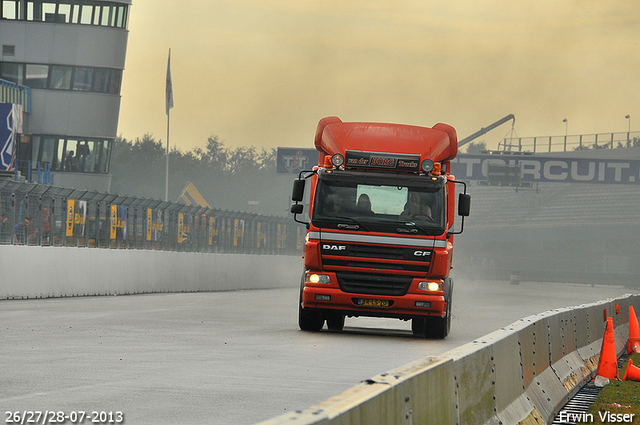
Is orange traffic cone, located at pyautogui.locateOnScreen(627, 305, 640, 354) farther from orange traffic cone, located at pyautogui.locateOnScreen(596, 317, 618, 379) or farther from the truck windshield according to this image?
orange traffic cone, located at pyautogui.locateOnScreen(596, 317, 618, 379)

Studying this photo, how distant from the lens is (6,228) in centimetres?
2392

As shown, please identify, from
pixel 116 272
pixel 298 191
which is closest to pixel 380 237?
pixel 298 191

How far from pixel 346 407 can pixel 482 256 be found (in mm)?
107822

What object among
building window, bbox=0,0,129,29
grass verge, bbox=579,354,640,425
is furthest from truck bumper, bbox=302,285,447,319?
building window, bbox=0,0,129,29

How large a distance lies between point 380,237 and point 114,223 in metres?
15.6

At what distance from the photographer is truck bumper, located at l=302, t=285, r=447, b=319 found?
15281 millimetres

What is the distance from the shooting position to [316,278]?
609 inches

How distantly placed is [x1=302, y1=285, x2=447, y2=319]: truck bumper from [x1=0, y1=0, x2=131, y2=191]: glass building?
42.5 metres

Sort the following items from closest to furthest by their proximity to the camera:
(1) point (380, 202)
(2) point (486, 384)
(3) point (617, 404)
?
(2) point (486, 384) → (3) point (617, 404) → (1) point (380, 202)

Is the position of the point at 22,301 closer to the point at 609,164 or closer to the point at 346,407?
the point at 346,407

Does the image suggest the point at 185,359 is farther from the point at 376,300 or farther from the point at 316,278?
the point at 376,300

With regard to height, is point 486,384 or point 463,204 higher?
point 463,204

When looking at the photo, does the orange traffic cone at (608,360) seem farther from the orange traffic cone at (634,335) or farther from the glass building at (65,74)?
the glass building at (65,74)

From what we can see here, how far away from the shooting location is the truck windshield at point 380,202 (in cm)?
1524
